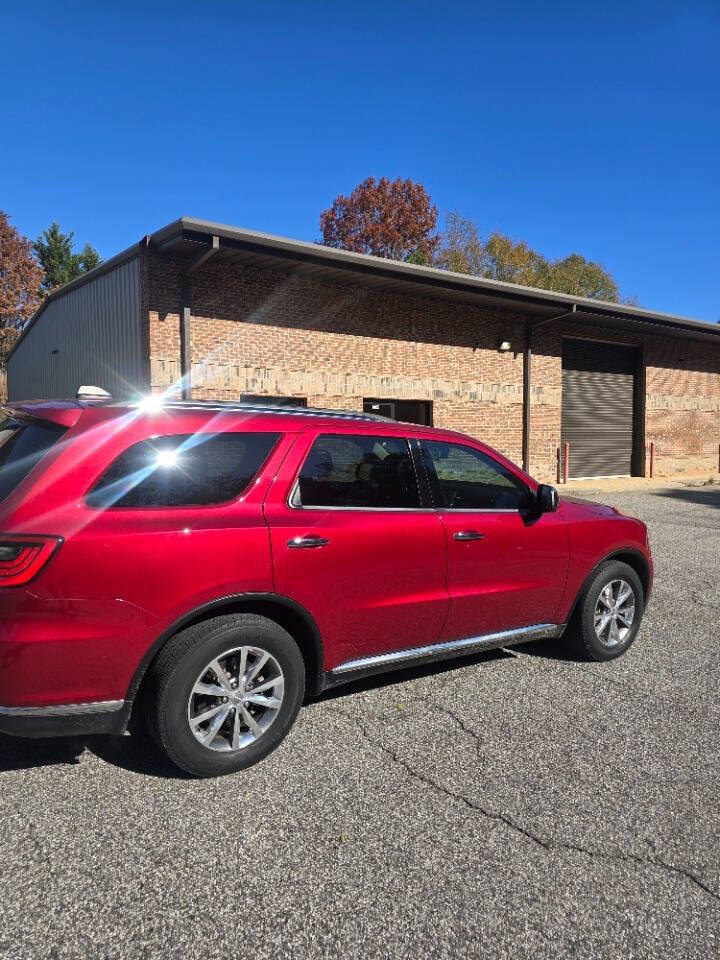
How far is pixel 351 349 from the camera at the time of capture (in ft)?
49.0

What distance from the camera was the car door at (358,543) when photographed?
315cm

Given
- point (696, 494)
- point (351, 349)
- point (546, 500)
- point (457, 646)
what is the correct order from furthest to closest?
1. point (696, 494)
2. point (351, 349)
3. point (546, 500)
4. point (457, 646)

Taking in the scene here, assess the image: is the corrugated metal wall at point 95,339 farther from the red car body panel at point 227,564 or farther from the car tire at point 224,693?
the car tire at point 224,693

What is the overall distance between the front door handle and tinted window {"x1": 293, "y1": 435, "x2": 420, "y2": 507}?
0.18m

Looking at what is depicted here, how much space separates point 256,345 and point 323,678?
11.2 meters

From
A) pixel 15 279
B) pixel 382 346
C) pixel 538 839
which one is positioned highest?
pixel 15 279

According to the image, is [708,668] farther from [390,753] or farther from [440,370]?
[440,370]

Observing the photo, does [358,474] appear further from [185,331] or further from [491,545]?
[185,331]

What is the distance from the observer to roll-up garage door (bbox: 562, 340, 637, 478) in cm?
1964

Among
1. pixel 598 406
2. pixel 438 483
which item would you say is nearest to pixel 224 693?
pixel 438 483

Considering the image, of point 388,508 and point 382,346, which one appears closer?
point 388,508

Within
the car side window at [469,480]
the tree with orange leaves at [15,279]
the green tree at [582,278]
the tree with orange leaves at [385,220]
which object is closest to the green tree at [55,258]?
the tree with orange leaves at [15,279]

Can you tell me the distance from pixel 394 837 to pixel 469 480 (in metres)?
2.30

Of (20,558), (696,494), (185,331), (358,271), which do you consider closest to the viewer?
(20,558)
